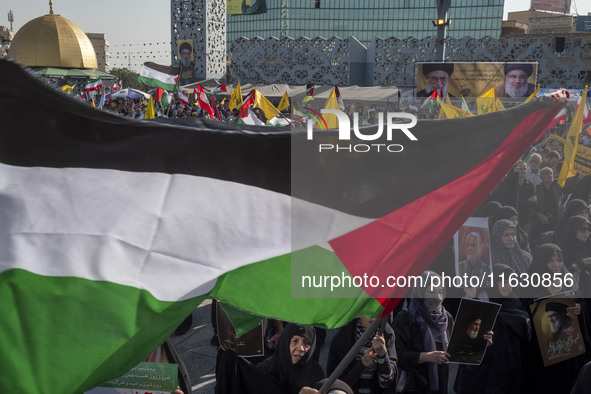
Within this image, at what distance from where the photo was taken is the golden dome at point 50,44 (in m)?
56.7

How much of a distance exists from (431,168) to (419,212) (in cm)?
22

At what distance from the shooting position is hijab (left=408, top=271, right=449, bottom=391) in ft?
13.1

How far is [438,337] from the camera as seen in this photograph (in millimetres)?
4051

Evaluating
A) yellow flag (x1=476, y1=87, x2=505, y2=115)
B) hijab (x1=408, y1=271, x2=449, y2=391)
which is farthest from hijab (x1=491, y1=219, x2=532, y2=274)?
yellow flag (x1=476, y1=87, x2=505, y2=115)

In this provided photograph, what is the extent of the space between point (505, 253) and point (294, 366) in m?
2.50

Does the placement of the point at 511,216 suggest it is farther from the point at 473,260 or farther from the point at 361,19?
the point at 361,19

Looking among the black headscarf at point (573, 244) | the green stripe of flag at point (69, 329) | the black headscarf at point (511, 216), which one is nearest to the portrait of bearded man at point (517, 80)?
the black headscarf at point (511, 216)

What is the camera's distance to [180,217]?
7.36 feet

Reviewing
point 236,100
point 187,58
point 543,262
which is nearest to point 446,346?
point 543,262

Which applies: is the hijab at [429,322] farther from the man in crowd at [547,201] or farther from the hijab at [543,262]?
the man in crowd at [547,201]

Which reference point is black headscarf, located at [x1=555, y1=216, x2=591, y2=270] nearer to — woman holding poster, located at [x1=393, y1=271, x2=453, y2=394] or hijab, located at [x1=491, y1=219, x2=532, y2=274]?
hijab, located at [x1=491, y1=219, x2=532, y2=274]

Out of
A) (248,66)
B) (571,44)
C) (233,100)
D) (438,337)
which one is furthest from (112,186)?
(248,66)

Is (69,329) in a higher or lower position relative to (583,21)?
lower

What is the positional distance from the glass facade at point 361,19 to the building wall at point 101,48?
2673 cm
